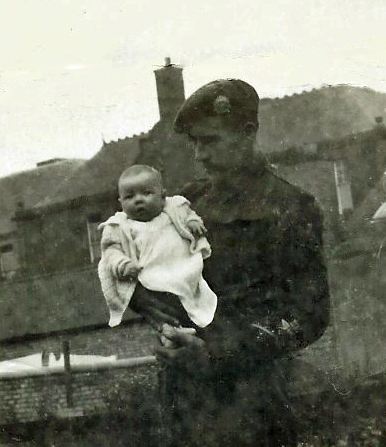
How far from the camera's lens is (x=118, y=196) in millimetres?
4922

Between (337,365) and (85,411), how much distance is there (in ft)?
4.39

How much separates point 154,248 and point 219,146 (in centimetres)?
63

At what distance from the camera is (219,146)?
495cm

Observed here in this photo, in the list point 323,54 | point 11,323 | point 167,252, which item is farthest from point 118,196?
point 323,54

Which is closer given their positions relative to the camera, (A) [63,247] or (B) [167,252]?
(B) [167,252]

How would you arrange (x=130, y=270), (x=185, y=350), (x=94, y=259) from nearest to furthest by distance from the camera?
(x=130, y=270), (x=185, y=350), (x=94, y=259)

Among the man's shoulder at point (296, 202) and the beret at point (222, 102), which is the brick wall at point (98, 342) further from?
the beret at point (222, 102)

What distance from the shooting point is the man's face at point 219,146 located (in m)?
4.94

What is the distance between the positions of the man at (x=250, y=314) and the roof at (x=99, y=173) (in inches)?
15.3

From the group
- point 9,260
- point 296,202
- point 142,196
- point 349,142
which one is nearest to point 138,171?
point 142,196

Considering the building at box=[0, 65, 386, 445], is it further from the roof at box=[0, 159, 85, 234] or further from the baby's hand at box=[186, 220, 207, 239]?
the baby's hand at box=[186, 220, 207, 239]

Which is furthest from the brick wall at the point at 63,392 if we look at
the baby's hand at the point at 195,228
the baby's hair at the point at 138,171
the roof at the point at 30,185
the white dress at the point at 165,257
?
the baby's hair at the point at 138,171

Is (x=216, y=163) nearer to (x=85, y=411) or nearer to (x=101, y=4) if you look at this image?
(x=101, y=4)

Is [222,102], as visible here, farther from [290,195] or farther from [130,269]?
[130,269]
